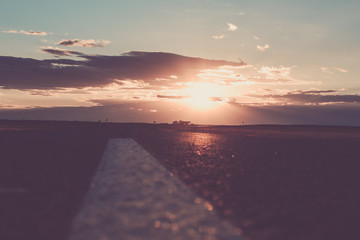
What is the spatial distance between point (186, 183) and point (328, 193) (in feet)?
14.3

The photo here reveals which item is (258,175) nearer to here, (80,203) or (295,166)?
(295,166)

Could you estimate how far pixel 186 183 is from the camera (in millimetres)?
13594

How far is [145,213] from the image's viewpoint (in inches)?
361

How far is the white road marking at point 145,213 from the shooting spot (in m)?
7.57

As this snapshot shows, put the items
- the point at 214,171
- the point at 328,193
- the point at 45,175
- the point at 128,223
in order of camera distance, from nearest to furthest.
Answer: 1. the point at 128,223
2. the point at 328,193
3. the point at 45,175
4. the point at 214,171

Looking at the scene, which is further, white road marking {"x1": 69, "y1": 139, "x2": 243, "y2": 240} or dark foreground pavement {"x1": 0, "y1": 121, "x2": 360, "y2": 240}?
dark foreground pavement {"x1": 0, "y1": 121, "x2": 360, "y2": 240}

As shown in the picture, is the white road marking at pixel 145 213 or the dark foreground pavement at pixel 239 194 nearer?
the white road marking at pixel 145 213

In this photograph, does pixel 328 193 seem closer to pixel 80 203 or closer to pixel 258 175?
pixel 258 175

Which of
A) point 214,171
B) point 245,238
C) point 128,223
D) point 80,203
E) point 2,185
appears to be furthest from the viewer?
point 214,171

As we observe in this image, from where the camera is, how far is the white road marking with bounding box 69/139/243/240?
298 inches

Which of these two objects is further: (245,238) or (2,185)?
(2,185)

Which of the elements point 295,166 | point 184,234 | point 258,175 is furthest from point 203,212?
point 295,166

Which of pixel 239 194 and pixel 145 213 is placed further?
pixel 239 194

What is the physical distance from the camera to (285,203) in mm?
10633
